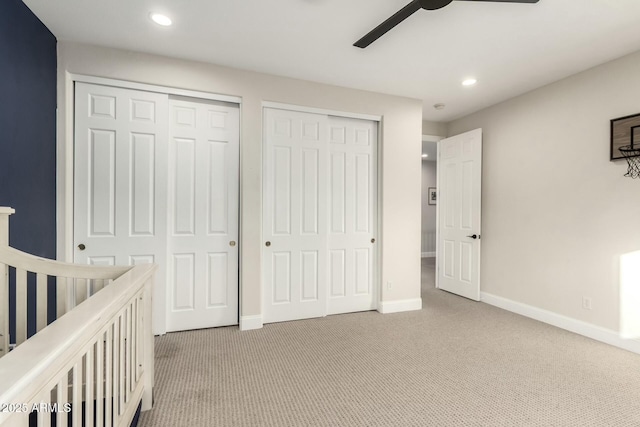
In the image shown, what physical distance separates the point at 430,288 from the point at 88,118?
15.1ft

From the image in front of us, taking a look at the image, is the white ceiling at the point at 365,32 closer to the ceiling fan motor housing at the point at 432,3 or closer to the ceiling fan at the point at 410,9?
the ceiling fan at the point at 410,9

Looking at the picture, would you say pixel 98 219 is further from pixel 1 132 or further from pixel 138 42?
pixel 138 42

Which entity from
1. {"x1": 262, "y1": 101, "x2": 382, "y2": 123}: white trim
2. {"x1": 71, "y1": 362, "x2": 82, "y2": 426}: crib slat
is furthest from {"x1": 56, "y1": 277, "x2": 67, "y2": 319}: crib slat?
{"x1": 262, "y1": 101, "x2": 382, "y2": 123}: white trim

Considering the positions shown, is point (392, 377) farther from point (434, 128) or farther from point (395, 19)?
point (434, 128)

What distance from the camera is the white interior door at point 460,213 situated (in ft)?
13.2

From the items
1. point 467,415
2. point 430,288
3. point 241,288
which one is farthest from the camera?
point 430,288

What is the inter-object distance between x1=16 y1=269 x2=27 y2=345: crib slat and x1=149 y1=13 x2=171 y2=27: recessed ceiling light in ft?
5.94

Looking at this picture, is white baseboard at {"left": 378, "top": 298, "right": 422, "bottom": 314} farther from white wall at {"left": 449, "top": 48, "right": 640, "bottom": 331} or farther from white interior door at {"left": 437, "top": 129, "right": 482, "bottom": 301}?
white wall at {"left": 449, "top": 48, "right": 640, "bottom": 331}

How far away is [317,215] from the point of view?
3.36m

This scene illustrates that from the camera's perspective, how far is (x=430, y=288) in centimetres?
469

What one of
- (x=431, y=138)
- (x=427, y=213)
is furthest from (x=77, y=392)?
(x=427, y=213)

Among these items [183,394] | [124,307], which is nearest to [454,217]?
[183,394]

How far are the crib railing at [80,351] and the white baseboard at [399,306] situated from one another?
2.45 metres

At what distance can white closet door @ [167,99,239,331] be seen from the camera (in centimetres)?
290
